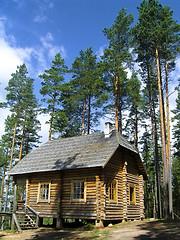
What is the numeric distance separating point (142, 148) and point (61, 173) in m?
25.1

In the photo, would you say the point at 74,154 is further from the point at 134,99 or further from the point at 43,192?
the point at 134,99

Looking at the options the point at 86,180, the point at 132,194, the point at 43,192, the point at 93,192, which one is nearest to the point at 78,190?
the point at 86,180

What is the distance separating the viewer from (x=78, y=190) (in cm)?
1669

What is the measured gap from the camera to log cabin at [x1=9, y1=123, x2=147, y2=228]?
51.4 feet

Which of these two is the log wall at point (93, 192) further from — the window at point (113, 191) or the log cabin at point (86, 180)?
the window at point (113, 191)

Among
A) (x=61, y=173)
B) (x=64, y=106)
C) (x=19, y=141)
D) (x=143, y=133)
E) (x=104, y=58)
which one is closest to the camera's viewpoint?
(x=61, y=173)

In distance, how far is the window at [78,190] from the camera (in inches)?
646

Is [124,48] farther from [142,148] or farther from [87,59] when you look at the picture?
[142,148]

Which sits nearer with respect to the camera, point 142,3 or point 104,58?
point 142,3

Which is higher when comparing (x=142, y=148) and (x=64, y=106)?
(x=64, y=106)

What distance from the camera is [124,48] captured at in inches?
1101

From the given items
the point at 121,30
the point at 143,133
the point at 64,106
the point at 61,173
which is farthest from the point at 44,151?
the point at 143,133

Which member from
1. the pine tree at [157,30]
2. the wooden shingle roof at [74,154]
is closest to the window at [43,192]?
the wooden shingle roof at [74,154]

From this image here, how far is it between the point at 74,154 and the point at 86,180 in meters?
2.59
